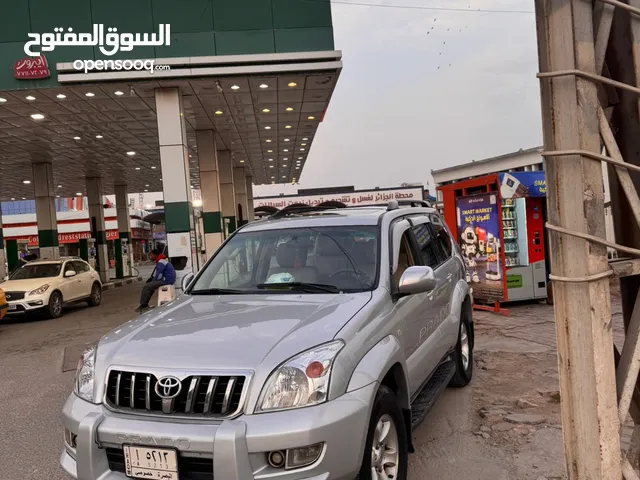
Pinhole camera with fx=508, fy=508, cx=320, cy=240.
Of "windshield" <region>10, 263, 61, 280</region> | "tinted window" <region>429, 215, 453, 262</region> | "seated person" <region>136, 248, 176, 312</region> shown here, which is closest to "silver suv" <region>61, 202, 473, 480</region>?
"tinted window" <region>429, 215, 453, 262</region>

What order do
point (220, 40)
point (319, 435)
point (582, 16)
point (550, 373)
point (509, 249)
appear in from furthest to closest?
point (220, 40) < point (509, 249) < point (550, 373) < point (319, 435) < point (582, 16)

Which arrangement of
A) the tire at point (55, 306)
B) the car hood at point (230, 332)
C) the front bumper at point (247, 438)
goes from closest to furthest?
the front bumper at point (247, 438) < the car hood at point (230, 332) < the tire at point (55, 306)

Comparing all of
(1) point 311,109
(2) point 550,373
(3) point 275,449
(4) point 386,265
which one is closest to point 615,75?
(4) point 386,265

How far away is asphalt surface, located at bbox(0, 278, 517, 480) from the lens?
3.67 metres

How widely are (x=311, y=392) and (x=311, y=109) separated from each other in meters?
14.4

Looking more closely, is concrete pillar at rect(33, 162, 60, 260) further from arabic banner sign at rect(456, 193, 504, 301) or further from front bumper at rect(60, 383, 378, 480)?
front bumper at rect(60, 383, 378, 480)

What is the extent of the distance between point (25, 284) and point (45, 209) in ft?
30.7

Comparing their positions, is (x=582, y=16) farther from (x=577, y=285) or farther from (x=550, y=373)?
(x=550, y=373)

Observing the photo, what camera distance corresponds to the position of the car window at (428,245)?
4.57 meters

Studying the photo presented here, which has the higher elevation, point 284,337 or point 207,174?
point 207,174

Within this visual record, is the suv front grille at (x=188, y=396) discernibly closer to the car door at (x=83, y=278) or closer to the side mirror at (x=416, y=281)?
the side mirror at (x=416, y=281)

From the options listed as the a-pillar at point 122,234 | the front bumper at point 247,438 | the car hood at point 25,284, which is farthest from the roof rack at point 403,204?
the a-pillar at point 122,234

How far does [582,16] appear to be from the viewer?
1.97 metres

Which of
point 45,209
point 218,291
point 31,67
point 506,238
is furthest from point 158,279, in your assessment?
point 45,209
